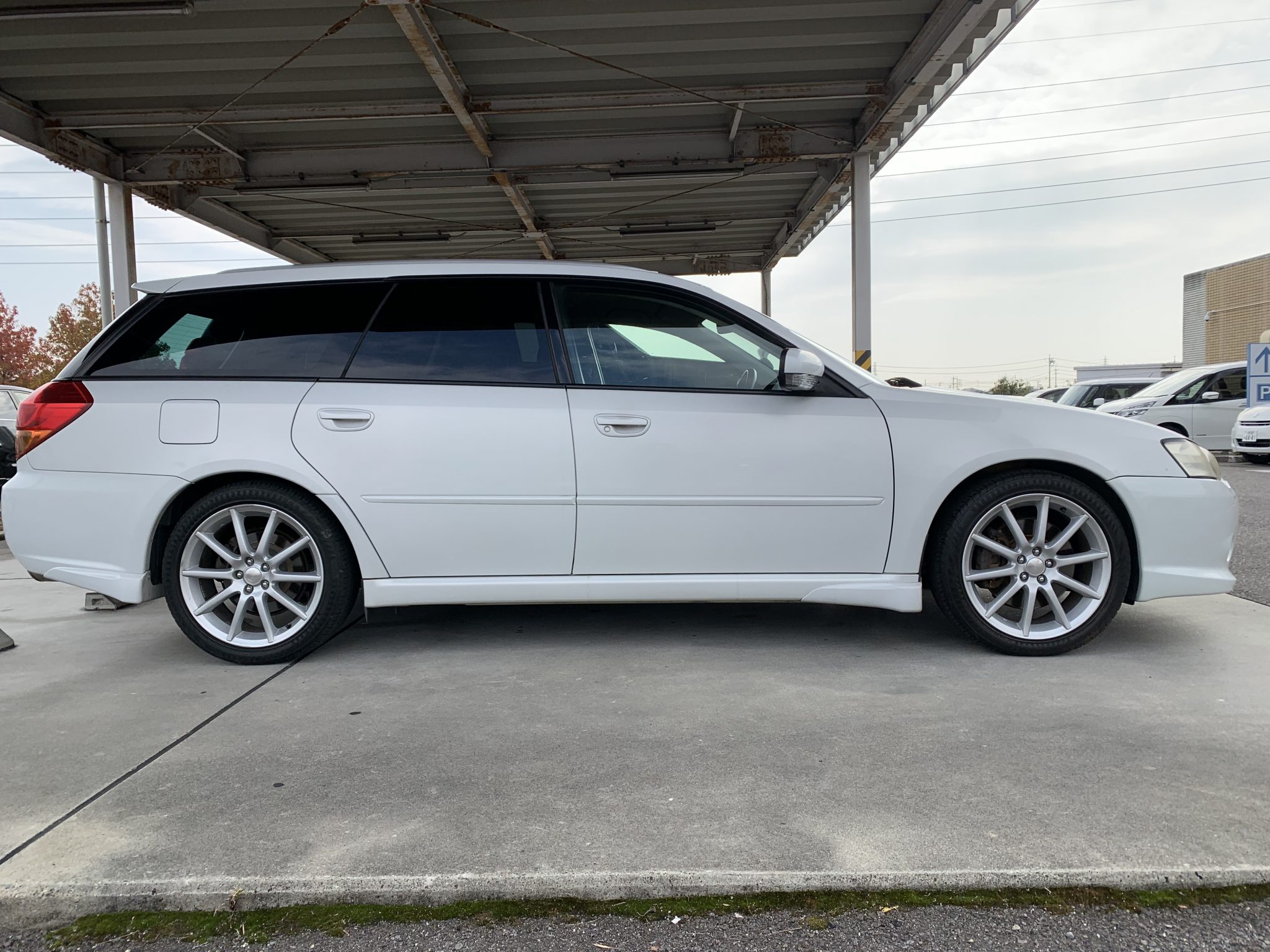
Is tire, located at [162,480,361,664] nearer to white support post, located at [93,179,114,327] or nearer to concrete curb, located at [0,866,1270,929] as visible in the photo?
concrete curb, located at [0,866,1270,929]

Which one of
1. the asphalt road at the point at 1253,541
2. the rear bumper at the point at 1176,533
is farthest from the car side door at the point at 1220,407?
the rear bumper at the point at 1176,533

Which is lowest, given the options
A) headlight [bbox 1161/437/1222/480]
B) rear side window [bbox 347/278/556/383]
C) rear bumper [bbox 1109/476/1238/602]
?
rear bumper [bbox 1109/476/1238/602]

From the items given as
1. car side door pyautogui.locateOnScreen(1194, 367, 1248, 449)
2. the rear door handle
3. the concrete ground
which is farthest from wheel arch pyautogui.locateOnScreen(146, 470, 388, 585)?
car side door pyautogui.locateOnScreen(1194, 367, 1248, 449)

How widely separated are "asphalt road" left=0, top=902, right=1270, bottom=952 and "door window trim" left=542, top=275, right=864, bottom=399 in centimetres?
220

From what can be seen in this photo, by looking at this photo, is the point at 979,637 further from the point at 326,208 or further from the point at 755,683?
the point at 326,208

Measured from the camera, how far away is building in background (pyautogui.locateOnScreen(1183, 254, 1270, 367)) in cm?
3091

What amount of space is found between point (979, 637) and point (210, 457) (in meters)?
3.23

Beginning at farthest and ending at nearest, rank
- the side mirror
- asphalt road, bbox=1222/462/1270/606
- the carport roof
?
the carport roof
asphalt road, bbox=1222/462/1270/606
the side mirror

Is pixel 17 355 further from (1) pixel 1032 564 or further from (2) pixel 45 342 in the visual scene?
(1) pixel 1032 564

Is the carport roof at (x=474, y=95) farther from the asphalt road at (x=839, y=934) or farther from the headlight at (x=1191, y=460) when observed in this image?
the asphalt road at (x=839, y=934)

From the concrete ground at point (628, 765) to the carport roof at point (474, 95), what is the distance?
17.6 feet

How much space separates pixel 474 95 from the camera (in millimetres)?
8742

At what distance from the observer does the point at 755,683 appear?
3.30 metres

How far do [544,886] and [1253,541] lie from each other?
6.45 meters
